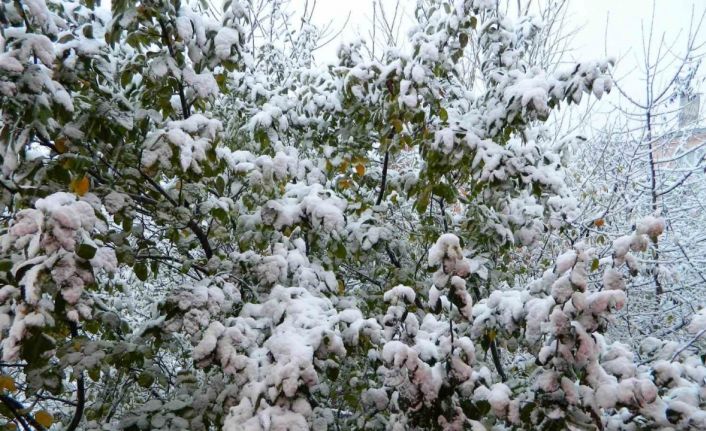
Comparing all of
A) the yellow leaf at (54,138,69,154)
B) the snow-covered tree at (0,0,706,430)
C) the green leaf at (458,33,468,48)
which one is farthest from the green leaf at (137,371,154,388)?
the green leaf at (458,33,468,48)

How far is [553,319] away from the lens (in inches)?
49.2

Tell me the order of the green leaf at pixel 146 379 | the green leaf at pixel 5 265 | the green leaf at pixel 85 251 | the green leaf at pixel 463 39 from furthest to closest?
the green leaf at pixel 463 39, the green leaf at pixel 146 379, the green leaf at pixel 5 265, the green leaf at pixel 85 251

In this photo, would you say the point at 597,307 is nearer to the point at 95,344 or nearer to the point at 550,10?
the point at 95,344

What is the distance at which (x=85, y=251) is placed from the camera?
4.02ft

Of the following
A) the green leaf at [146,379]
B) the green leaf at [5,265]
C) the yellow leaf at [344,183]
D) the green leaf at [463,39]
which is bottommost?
the green leaf at [146,379]

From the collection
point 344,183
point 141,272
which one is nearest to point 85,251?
point 141,272

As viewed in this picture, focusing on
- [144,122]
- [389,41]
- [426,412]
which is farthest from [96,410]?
[389,41]

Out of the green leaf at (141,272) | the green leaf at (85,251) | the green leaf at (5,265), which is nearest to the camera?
the green leaf at (85,251)

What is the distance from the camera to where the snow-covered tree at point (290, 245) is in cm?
126

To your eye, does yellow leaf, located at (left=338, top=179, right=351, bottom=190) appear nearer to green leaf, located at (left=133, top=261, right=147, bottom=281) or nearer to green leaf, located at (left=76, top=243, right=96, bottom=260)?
green leaf, located at (left=133, top=261, right=147, bottom=281)

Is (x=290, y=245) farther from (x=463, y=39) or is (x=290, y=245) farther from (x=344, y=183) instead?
(x=463, y=39)

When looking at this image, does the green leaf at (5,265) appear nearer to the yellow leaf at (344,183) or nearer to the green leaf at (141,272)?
the green leaf at (141,272)

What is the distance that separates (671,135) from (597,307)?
4.46m

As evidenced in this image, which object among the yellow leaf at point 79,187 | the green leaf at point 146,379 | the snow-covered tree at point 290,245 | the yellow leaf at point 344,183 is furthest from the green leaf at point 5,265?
the yellow leaf at point 344,183
